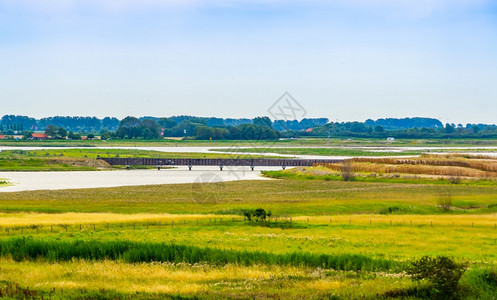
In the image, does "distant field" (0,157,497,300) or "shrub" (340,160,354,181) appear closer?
"distant field" (0,157,497,300)

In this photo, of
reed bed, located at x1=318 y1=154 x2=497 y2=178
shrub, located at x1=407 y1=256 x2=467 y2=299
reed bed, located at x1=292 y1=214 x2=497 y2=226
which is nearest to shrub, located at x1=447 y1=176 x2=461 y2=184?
reed bed, located at x1=318 y1=154 x2=497 y2=178

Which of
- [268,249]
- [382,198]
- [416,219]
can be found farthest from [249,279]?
[382,198]

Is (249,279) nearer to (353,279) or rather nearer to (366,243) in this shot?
(353,279)

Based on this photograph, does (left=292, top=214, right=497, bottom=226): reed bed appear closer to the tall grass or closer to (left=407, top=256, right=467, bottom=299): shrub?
the tall grass

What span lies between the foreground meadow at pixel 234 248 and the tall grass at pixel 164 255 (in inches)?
2.9

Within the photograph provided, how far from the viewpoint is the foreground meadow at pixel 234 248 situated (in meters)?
30.0

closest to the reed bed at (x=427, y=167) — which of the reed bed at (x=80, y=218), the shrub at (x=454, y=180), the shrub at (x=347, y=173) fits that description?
the shrub at (x=347, y=173)

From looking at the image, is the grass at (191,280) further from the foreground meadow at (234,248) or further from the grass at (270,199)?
the grass at (270,199)

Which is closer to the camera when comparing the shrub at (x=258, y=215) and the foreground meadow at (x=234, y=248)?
the foreground meadow at (x=234, y=248)

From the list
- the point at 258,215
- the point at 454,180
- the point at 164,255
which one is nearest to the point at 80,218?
the point at 258,215

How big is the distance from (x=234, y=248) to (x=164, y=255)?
480 cm

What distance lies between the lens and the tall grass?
36.1 metres

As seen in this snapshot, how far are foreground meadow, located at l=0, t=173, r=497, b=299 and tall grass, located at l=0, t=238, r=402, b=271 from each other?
7 cm

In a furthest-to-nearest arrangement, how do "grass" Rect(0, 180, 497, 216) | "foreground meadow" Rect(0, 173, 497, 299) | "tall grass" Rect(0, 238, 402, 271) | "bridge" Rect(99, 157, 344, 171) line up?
"bridge" Rect(99, 157, 344, 171), "grass" Rect(0, 180, 497, 216), "tall grass" Rect(0, 238, 402, 271), "foreground meadow" Rect(0, 173, 497, 299)
